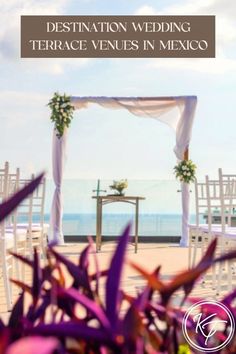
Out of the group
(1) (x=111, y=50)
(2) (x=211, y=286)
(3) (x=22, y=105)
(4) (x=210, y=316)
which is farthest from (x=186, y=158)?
(4) (x=210, y=316)

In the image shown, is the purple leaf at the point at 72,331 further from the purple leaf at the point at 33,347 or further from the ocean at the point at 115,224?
the ocean at the point at 115,224

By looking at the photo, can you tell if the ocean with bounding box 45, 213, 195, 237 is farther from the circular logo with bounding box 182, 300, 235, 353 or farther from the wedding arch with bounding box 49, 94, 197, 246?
the circular logo with bounding box 182, 300, 235, 353

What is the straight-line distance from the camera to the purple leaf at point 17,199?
229 mm

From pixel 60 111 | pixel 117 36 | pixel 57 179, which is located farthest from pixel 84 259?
pixel 57 179

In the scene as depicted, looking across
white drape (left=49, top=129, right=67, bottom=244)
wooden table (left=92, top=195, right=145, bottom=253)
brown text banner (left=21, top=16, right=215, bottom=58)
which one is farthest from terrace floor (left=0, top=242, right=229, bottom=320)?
brown text banner (left=21, top=16, right=215, bottom=58)

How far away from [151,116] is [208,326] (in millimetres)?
7328

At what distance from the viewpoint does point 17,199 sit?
23cm

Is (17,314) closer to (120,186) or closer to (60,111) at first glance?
(120,186)

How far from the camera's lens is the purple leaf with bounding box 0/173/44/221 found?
0.75ft

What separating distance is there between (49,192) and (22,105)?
73.9 inches

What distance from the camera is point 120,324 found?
23 centimetres

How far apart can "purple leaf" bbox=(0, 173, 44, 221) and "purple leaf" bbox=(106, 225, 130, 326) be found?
37 millimetres

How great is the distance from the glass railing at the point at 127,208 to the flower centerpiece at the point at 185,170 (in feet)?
A: 1.52

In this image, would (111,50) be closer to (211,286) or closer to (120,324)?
(211,286)
